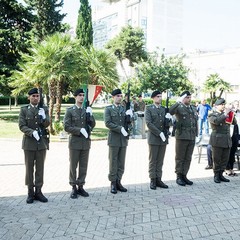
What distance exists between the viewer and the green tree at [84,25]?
35.5 metres

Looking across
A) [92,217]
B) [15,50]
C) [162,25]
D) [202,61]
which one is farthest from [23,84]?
[162,25]

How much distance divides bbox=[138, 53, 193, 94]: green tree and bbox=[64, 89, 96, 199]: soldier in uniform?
28.6m

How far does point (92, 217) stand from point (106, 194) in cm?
133

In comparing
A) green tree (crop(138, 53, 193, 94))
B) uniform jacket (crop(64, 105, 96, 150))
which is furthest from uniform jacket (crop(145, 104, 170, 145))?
green tree (crop(138, 53, 193, 94))

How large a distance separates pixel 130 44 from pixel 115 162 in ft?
177

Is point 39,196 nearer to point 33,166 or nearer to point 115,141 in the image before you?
point 33,166

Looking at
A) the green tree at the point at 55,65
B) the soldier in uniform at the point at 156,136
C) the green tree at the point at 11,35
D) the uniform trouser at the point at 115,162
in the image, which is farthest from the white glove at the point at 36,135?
the green tree at the point at 11,35

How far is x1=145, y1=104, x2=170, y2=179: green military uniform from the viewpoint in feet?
23.3

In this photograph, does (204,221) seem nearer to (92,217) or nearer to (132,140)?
(92,217)

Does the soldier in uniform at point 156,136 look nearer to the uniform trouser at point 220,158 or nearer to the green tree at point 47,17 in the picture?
the uniform trouser at point 220,158

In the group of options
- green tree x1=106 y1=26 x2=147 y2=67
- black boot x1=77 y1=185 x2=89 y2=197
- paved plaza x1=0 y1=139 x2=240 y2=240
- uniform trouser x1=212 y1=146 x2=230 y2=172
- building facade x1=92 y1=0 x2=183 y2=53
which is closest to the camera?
paved plaza x1=0 y1=139 x2=240 y2=240

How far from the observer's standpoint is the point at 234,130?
8641mm

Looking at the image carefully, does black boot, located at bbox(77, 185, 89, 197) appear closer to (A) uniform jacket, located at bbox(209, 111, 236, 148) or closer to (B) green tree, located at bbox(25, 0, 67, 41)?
(A) uniform jacket, located at bbox(209, 111, 236, 148)

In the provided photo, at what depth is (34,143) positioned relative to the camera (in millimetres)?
6121
